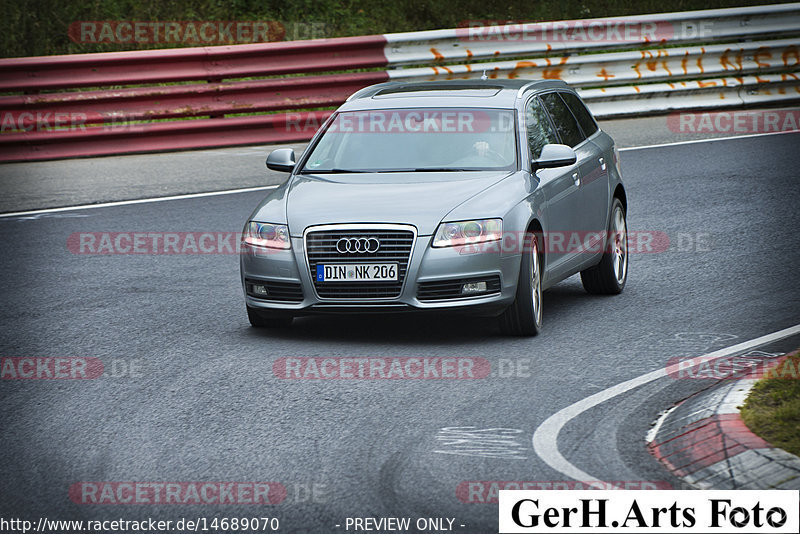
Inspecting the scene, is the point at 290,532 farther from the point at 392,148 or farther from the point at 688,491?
the point at 392,148

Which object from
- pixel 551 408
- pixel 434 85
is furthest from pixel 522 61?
pixel 551 408

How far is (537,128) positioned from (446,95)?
29.3 inches

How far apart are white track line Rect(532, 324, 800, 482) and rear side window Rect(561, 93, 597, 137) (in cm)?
275

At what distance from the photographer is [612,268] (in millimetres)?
9984

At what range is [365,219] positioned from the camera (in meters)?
8.24

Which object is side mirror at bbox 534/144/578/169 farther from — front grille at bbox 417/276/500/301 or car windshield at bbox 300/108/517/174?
front grille at bbox 417/276/500/301

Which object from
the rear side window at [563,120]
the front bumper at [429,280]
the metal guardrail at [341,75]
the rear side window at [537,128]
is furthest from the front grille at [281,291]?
the metal guardrail at [341,75]

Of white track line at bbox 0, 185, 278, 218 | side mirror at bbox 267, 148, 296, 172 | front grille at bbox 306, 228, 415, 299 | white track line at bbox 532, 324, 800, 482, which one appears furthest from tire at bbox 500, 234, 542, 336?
white track line at bbox 0, 185, 278, 218

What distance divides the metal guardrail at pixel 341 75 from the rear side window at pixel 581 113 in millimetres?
7064

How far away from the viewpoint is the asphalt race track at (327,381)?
5.66m

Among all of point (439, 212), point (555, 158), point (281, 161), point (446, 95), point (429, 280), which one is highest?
point (446, 95)

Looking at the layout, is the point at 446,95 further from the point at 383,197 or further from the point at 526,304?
the point at 526,304

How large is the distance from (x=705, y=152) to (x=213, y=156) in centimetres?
632

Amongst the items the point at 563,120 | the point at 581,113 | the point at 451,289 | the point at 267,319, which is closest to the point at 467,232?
the point at 451,289
